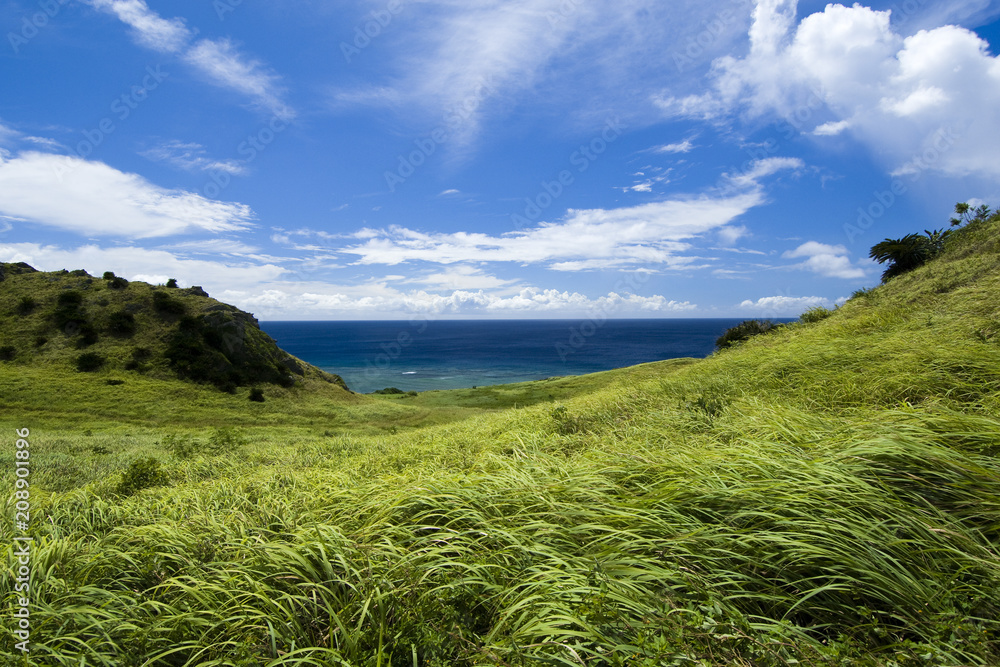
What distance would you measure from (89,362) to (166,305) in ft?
34.1

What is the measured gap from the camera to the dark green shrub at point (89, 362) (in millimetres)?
35081

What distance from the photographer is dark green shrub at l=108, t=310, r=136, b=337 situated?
4038 cm

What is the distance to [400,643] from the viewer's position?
8.38 ft

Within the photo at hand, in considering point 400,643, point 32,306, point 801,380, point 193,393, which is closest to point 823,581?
point 400,643

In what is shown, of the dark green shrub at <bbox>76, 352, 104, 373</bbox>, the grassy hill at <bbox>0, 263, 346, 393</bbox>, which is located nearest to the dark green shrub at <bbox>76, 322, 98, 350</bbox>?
the grassy hill at <bbox>0, 263, 346, 393</bbox>

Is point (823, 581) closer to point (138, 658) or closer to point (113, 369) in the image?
point (138, 658)

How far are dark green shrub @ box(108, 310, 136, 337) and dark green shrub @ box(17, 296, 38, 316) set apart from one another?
8038mm

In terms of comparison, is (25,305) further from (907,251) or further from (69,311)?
(907,251)

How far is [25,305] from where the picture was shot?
40875mm

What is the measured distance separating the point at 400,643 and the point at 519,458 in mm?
3556

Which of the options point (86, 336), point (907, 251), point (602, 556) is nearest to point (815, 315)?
point (907, 251)

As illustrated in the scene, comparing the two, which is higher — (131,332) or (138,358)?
(131,332)

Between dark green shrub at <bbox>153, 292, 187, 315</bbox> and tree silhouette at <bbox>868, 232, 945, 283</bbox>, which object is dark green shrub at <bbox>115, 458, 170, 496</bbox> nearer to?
tree silhouette at <bbox>868, 232, 945, 283</bbox>

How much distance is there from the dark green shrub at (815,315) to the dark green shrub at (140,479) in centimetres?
2667
